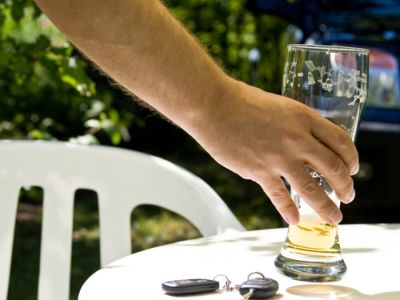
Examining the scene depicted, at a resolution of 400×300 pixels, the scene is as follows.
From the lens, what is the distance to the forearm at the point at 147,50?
150cm

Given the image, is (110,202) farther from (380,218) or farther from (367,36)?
(380,218)

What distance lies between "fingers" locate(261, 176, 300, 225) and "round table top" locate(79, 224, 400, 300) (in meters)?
0.13

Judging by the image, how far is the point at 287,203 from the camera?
5.29 ft

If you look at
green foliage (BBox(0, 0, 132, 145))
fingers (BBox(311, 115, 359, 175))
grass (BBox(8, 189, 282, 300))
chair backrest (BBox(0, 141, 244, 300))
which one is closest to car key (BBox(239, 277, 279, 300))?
fingers (BBox(311, 115, 359, 175))

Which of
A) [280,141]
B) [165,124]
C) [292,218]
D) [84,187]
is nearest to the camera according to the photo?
[280,141]

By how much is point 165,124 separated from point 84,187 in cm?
503

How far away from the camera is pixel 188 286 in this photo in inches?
63.4

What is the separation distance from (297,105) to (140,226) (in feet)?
13.9

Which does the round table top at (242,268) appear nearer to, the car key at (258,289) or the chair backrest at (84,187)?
the car key at (258,289)

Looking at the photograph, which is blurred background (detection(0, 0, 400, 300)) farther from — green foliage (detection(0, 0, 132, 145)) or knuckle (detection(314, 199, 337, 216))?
knuckle (detection(314, 199, 337, 216))

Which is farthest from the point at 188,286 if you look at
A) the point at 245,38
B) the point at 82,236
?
the point at 245,38

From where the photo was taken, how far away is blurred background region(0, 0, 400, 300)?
11.3 feet

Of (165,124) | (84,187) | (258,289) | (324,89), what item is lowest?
(258,289)

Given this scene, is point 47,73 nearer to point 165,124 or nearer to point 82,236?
point 82,236
